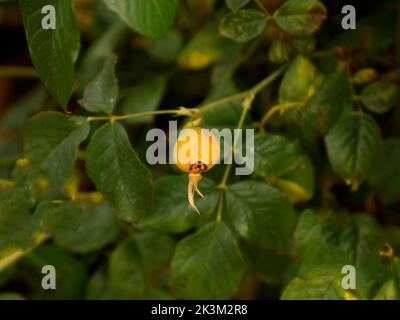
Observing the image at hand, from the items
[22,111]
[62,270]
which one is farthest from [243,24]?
[22,111]

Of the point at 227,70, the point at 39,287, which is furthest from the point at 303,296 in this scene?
the point at 39,287

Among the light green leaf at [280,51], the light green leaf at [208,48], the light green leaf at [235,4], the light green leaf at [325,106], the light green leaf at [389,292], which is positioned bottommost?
the light green leaf at [389,292]

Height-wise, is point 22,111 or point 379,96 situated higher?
point 22,111

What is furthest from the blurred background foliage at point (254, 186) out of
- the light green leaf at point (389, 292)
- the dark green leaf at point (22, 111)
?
the dark green leaf at point (22, 111)

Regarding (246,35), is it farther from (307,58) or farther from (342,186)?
(342,186)

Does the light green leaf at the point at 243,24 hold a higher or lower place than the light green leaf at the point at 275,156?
higher

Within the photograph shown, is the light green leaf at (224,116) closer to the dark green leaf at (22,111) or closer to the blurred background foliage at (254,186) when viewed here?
the blurred background foliage at (254,186)

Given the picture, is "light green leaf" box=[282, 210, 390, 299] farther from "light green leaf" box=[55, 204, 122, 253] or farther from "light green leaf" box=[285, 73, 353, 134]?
"light green leaf" box=[55, 204, 122, 253]

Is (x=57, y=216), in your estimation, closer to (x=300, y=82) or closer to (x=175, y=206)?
(x=175, y=206)

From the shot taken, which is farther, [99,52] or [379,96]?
[99,52]
